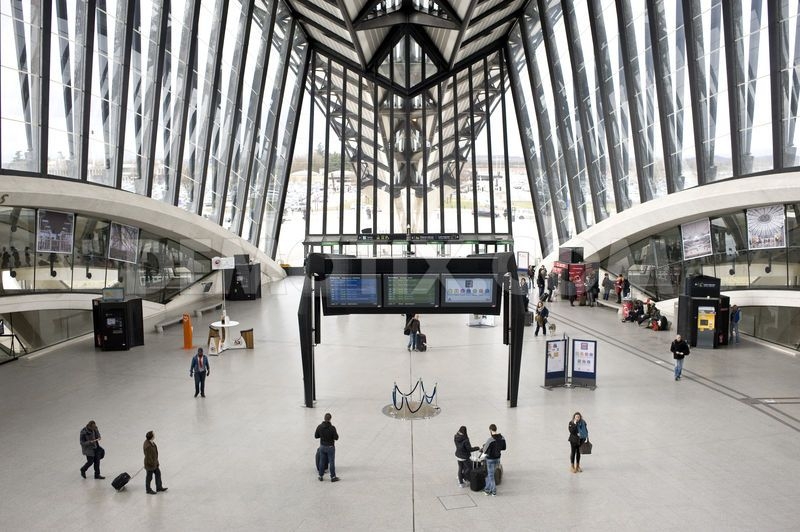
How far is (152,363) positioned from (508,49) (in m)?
36.6

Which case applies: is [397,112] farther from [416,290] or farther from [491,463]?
[491,463]

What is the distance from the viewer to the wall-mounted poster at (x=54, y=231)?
71.0ft

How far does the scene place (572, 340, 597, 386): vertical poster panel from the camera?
15.4 meters

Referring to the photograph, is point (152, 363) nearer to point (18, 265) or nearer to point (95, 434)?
point (18, 265)

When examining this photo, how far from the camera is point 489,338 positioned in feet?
73.4

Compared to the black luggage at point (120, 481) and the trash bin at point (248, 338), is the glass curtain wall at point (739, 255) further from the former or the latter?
the black luggage at point (120, 481)

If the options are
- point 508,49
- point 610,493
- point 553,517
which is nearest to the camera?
point 553,517

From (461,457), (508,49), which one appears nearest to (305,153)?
(508,49)

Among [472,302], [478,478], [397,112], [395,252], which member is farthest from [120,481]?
[397,112]

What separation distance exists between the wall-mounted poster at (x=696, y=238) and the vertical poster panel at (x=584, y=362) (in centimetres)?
1449

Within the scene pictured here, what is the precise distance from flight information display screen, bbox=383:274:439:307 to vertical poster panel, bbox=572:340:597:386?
383 cm

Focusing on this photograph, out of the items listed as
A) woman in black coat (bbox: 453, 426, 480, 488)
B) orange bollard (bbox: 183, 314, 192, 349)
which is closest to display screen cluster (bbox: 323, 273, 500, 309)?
woman in black coat (bbox: 453, 426, 480, 488)

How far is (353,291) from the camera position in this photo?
14.5 meters

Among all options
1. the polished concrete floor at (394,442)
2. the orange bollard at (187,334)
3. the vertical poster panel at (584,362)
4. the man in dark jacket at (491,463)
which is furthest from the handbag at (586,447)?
the orange bollard at (187,334)
